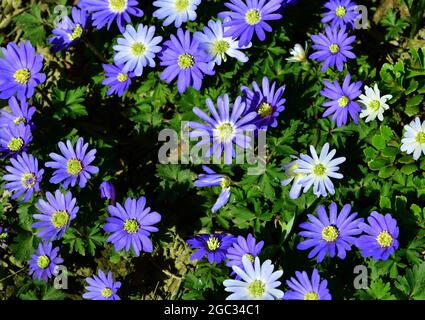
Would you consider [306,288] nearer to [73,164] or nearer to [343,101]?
[343,101]

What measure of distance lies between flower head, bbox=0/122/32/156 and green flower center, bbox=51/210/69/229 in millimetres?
590

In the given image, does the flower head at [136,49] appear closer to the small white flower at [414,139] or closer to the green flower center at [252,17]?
the green flower center at [252,17]

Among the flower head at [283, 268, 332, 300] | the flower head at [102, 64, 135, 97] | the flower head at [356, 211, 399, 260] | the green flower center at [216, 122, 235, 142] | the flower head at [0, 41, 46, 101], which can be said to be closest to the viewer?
the flower head at [283, 268, 332, 300]

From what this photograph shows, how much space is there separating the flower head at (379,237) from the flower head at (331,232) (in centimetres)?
Result: 7

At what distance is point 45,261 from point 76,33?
6.71ft

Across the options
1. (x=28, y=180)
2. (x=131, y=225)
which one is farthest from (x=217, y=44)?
(x=28, y=180)

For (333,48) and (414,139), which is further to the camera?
(333,48)

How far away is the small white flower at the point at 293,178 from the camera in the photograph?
13.9 ft

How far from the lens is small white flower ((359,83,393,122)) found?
430 centimetres

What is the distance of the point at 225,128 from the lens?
4.06 m

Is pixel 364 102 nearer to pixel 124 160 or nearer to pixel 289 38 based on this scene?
pixel 289 38

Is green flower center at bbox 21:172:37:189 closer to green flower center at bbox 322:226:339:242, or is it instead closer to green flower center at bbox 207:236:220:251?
green flower center at bbox 207:236:220:251

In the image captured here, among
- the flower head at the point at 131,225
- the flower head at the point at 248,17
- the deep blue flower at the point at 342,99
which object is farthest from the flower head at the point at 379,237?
the flower head at the point at 248,17

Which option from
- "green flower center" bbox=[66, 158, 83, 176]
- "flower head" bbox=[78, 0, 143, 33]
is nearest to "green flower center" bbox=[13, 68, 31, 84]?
"flower head" bbox=[78, 0, 143, 33]
